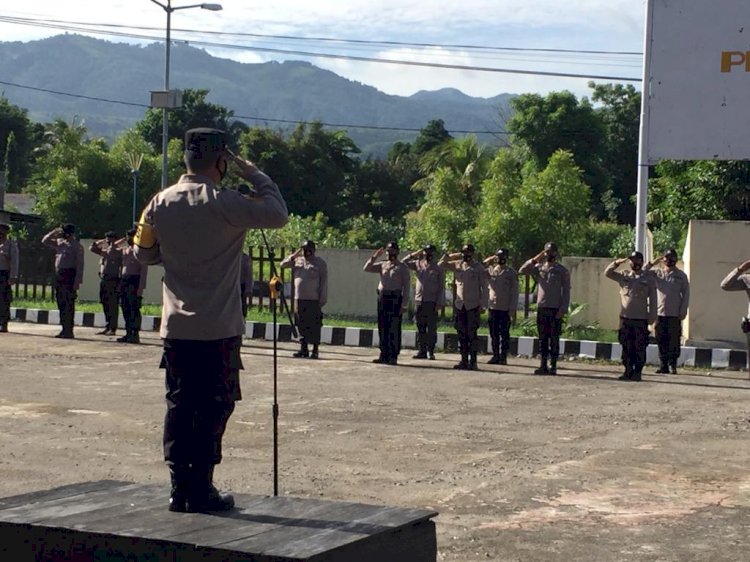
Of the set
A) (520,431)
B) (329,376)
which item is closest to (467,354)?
(329,376)

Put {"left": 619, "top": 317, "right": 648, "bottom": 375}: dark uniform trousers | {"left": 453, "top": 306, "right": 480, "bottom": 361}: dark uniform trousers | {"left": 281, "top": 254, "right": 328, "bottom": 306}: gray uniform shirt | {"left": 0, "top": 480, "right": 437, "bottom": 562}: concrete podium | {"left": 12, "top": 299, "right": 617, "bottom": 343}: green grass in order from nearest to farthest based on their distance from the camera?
{"left": 0, "top": 480, "right": 437, "bottom": 562}: concrete podium
{"left": 619, "top": 317, "right": 648, "bottom": 375}: dark uniform trousers
{"left": 453, "top": 306, "right": 480, "bottom": 361}: dark uniform trousers
{"left": 281, "top": 254, "right": 328, "bottom": 306}: gray uniform shirt
{"left": 12, "top": 299, "right": 617, "bottom": 343}: green grass

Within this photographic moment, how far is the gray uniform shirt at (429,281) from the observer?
63.1 feet

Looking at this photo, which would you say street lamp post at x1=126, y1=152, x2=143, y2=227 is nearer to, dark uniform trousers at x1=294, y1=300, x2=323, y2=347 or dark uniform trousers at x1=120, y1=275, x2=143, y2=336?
dark uniform trousers at x1=120, y1=275, x2=143, y2=336

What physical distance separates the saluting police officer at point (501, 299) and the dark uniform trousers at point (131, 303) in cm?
588

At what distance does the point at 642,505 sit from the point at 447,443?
272cm

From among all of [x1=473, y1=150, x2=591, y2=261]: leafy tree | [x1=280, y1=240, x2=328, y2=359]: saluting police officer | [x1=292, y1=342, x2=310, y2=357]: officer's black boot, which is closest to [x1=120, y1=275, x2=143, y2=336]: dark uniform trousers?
[x1=280, y1=240, x2=328, y2=359]: saluting police officer

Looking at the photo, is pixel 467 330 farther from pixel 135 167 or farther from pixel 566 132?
pixel 566 132

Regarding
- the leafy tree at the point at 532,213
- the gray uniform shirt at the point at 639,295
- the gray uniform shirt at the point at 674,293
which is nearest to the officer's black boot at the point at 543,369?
the gray uniform shirt at the point at 639,295

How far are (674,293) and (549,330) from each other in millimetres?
1974

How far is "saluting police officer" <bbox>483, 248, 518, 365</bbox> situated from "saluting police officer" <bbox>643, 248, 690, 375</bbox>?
6.57 feet

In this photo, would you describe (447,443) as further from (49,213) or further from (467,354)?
(49,213)

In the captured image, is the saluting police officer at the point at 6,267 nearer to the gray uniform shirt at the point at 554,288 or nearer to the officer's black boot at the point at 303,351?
the officer's black boot at the point at 303,351

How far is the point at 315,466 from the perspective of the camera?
9.46 meters

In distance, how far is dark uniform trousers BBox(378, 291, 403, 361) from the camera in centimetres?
1842
